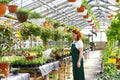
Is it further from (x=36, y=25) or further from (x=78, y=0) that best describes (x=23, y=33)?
(x=78, y=0)

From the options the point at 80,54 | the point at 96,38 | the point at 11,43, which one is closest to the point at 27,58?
the point at 80,54

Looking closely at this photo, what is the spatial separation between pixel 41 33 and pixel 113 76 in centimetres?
372

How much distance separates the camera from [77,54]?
621 cm

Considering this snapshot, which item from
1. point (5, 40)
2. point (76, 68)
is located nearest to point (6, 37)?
point (5, 40)

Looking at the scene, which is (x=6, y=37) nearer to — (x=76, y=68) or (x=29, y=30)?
(x=76, y=68)

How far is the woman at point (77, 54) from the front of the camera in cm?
605

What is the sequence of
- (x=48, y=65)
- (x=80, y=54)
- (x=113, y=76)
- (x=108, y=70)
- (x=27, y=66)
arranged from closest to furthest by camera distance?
(x=113, y=76) → (x=108, y=70) → (x=27, y=66) → (x=48, y=65) → (x=80, y=54)

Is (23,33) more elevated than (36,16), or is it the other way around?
(36,16)

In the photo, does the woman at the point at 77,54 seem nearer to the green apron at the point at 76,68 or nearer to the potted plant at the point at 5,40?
the green apron at the point at 76,68

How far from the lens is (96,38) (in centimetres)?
3634

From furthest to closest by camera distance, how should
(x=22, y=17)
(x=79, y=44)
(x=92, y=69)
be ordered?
(x=92, y=69) < (x=22, y=17) < (x=79, y=44)

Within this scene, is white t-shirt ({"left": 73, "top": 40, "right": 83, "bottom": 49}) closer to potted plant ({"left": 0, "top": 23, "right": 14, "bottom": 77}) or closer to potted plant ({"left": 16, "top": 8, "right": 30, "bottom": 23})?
potted plant ({"left": 16, "top": 8, "right": 30, "bottom": 23})

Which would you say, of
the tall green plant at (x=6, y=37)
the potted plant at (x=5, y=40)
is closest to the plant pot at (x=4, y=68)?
the potted plant at (x=5, y=40)

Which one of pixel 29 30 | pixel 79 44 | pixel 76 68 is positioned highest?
pixel 29 30
